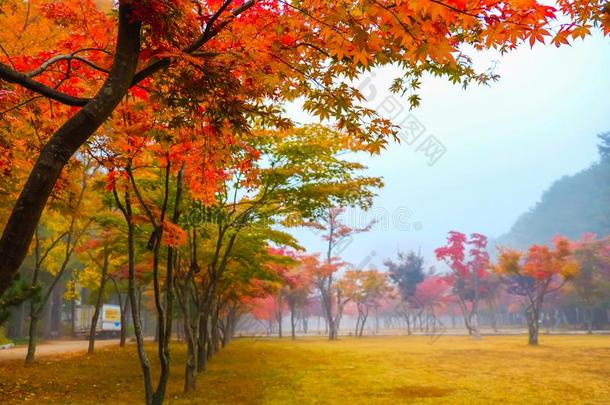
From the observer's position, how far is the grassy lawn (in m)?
9.84

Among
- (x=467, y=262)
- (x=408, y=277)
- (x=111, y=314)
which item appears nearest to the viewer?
(x=111, y=314)

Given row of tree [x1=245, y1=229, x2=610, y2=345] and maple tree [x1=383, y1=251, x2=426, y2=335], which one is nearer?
row of tree [x1=245, y1=229, x2=610, y2=345]

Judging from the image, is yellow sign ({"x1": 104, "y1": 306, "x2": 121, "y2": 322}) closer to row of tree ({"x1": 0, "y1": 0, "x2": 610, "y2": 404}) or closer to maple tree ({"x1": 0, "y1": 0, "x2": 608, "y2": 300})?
row of tree ({"x1": 0, "y1": 0, "x2": 610, "y2": 404})

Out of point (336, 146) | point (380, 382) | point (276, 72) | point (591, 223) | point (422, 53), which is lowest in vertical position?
point (380, 382)

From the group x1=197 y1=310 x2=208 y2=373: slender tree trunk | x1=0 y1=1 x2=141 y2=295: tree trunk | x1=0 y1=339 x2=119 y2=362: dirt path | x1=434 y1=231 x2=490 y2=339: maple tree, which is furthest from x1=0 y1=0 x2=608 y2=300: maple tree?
x1=434 y1=231 x2=490 y2=339: maple tree

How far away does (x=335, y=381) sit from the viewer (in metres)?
12.4

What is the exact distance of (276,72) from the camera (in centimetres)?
466

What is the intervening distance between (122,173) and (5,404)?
590 centimetres

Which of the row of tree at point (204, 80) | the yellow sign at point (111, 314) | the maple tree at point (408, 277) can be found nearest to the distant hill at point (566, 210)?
the maple tree at point (408, 277)

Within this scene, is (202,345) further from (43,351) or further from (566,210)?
(566,210)

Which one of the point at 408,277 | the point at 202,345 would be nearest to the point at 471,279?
the point at 408,277

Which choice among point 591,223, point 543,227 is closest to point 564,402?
point 591,223

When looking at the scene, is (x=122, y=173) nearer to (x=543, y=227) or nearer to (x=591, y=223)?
(x=591, y=223)

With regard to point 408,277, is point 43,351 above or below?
below
